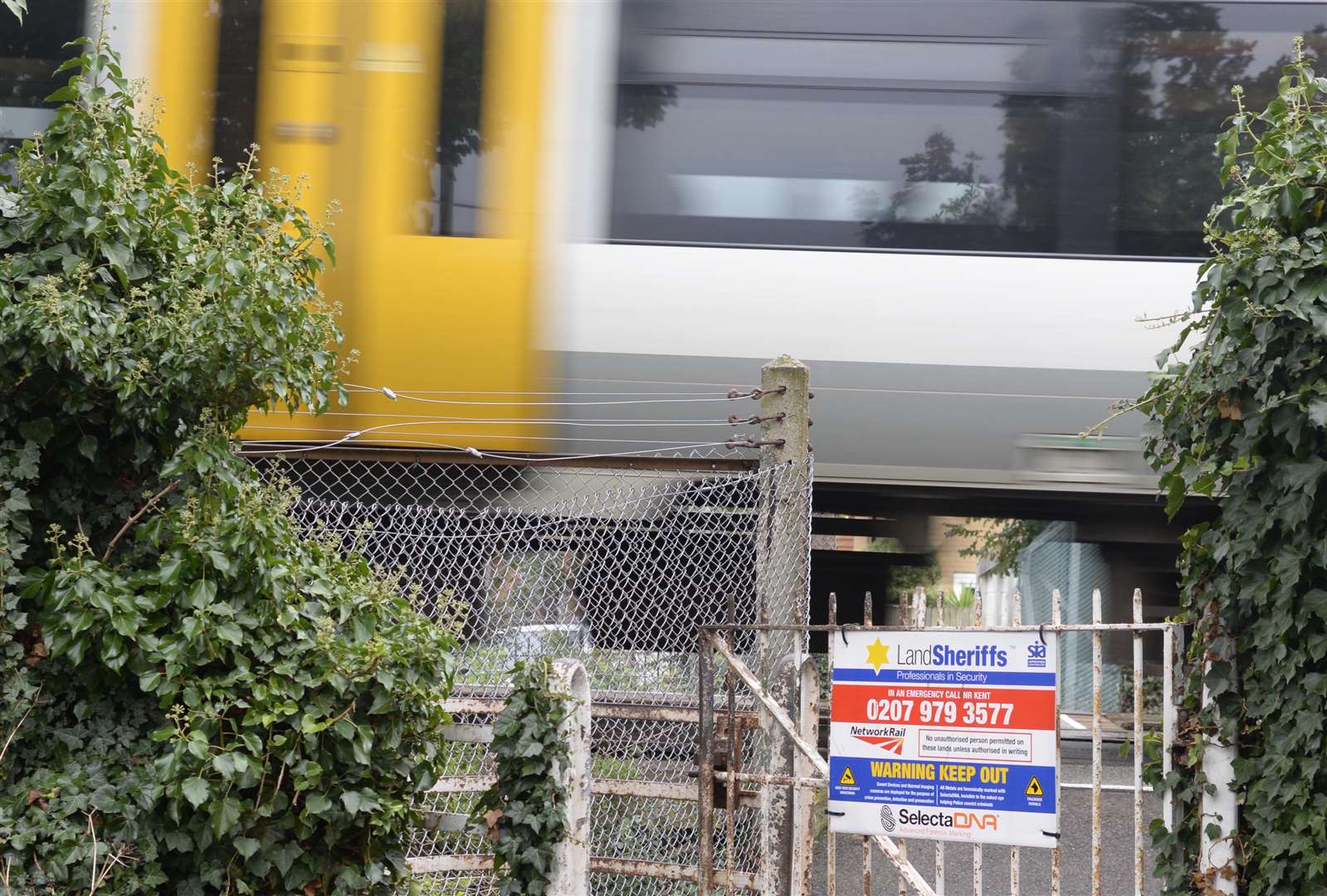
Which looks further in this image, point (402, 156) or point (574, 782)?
point (402, 156)

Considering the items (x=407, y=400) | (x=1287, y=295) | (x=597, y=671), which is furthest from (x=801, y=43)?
(x=1287, y=295)

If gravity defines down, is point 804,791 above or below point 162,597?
below

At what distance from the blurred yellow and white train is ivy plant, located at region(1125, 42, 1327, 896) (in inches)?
113

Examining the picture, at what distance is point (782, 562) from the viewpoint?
14.4 ft

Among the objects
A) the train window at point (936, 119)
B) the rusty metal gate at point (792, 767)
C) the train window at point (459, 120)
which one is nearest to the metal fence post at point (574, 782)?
the rusty metal gate at point (792, 767)

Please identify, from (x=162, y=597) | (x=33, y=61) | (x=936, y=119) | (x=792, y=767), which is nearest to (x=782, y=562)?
(x=792, y=767)

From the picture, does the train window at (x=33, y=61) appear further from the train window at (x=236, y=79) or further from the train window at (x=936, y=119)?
the train window at (x=936, y=119)

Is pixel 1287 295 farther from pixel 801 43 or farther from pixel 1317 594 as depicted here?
pixel 801 43

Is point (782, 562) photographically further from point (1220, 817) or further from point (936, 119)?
point (936, 119)

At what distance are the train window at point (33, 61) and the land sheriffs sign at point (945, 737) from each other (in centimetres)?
535

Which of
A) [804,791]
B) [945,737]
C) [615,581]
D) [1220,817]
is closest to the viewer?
[1220,817]

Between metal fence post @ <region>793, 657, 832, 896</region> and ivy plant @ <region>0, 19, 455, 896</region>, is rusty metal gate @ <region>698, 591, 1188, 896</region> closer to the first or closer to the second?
metal fence post @ <region>793, 657, 832, 896</region>

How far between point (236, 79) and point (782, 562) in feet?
13.0

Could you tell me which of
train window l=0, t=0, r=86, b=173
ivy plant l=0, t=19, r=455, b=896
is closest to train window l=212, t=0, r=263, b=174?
train window l=0, t=0, r=86, b=173
